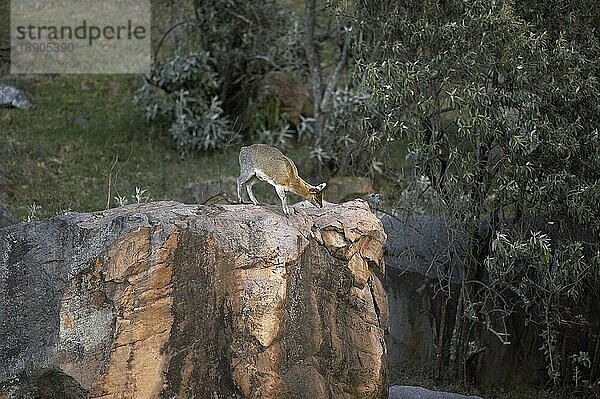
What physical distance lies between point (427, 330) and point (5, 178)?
994 cm

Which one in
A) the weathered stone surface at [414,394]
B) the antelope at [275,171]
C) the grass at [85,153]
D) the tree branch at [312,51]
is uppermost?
the antelope at [275,171]

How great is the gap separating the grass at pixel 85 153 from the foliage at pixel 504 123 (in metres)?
6.73

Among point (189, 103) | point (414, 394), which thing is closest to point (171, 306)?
point (414, 394)

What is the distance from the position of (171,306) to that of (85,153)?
15.3 m

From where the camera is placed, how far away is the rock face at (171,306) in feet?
30.7

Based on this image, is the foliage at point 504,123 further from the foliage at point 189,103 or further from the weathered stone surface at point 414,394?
the foliage at point 189,103

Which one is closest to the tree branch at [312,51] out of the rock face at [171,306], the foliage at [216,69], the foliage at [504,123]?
the foliage at [216,69]

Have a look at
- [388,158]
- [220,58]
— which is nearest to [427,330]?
[388,158]

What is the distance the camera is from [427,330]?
1595 centimetres

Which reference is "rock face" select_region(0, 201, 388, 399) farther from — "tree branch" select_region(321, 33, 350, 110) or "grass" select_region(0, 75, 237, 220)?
"tree branch" select_region(321, 33, 350, 110)

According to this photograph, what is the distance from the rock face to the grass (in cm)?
798

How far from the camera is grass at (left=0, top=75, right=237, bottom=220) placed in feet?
67.7

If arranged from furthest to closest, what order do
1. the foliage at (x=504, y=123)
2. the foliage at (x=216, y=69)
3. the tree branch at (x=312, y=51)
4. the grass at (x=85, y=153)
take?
the foliage at (x=216, y=69) → the tree branch at (x=312, y=51) → the grass at (x=85, y=153) → the foliage at (x=504, y=123)

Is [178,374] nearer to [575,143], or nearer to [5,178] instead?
[575,143]
